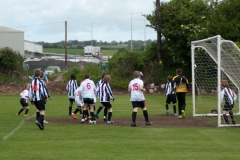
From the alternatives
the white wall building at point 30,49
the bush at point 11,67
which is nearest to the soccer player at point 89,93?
the bush at point 11,67

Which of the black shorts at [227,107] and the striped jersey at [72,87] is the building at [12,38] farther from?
the black shorts at [227,107]

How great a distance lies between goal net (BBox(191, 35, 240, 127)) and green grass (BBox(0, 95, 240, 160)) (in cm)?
276

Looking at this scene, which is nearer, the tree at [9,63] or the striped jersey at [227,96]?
the striped jersey at [227,96]

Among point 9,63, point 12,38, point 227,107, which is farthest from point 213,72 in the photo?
point 12,38

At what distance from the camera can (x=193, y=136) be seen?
50.3ft

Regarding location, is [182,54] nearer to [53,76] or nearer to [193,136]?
[53,76]

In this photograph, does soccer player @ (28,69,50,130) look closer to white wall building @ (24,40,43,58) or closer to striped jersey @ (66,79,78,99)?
striped jersey @ (66,79,78,99)

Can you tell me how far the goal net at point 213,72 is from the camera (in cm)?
1831

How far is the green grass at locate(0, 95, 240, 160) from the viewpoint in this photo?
11852mm

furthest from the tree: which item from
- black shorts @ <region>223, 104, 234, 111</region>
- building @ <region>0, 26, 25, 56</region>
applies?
black shorts @ <region>223, 104, 234, 111</region>

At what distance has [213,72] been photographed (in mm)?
26016

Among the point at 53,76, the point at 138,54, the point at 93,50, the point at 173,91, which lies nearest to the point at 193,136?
the point at 173,91

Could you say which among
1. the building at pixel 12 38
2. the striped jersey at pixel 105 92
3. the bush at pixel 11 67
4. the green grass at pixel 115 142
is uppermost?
the building at pixel 12 38

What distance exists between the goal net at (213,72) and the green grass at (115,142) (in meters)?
2.76
